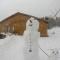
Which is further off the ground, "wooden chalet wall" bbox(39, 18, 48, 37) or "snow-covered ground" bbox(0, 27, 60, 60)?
"wooden chalet wall" bbox(39, 18, 48, 37)

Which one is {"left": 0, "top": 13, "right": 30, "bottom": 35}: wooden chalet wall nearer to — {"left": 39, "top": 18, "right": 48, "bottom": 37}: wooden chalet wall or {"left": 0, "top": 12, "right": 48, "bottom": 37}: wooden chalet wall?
{"left": 0, "top": 12, "right": 48, "bottom": 37}: wooden chalet wall

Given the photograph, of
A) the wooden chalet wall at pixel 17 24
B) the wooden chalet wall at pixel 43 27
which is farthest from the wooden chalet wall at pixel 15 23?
the wooden chalet wall at pixel 43 27

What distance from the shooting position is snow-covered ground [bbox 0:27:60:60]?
1.30 meters

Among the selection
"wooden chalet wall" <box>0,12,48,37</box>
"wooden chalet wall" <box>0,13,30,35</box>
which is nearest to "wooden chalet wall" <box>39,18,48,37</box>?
"wooden chalet wall" <box>0,12,48,37</box>

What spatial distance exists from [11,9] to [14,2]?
0.07 m

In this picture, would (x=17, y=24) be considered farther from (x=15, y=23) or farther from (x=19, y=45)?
(x=19, y=45)

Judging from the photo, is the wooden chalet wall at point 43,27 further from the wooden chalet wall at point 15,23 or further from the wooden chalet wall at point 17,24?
the wooden chalet wall at point 15,23

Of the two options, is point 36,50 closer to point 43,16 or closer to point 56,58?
point 56,58

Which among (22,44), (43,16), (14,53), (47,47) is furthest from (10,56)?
(43,16)

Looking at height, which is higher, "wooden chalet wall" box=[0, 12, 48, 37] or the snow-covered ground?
"wooden chalet wall" box=[0, 12, 48, 37]

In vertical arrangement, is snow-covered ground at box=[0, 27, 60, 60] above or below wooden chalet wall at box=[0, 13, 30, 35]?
below

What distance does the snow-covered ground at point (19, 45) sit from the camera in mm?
1296

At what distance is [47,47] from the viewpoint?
1.32 m

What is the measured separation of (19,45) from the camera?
51.5 inches
